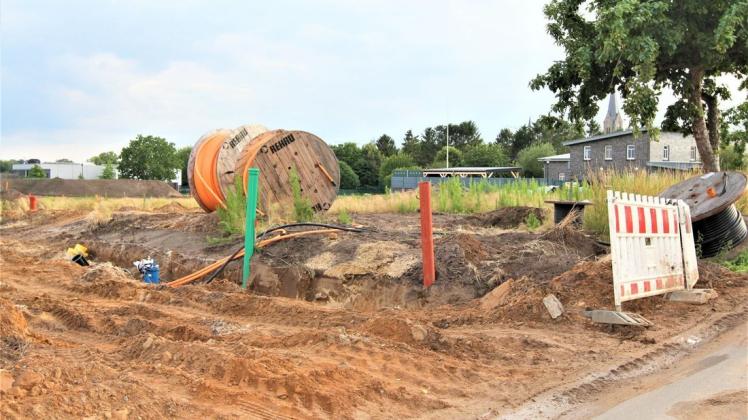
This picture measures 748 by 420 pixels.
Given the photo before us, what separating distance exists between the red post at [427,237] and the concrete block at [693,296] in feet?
10.2

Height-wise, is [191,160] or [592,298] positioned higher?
[191,160]

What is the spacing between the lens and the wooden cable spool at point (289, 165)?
47.7 ft

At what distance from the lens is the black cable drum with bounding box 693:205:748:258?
37.0ft

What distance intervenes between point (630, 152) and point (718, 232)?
1766 inches

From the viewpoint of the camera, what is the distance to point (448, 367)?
5.52 meters

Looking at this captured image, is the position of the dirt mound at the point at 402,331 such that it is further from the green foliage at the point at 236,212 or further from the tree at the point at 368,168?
the tree at the point at 368,168

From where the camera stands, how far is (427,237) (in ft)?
29.1

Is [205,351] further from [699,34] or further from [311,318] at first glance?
[699,34]

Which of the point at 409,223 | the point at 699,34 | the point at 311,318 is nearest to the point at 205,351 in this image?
the point at 311,318

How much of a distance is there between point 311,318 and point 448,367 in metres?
2.55

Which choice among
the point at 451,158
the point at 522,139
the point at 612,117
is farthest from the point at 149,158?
the point at 612,117

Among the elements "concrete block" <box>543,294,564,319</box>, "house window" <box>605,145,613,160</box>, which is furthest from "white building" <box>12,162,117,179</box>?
"concrete block" <box>543,294,564,319</box>

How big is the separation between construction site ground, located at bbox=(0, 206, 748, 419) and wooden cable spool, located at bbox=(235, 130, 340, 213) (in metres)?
2.16

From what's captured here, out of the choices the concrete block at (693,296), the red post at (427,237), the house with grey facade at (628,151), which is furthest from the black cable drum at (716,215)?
the house with grey facade at (628,151)
